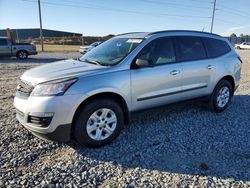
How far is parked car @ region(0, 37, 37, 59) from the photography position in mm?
18781

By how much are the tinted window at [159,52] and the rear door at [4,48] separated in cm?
1691

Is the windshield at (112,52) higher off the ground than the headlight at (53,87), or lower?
higher

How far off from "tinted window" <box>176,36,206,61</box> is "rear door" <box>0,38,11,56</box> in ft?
55.3

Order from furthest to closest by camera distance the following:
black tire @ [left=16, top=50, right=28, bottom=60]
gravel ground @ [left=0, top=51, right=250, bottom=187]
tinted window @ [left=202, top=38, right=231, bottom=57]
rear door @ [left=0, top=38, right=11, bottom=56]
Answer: black tire @ [left=16, top=50, right=28, bottom=60] < rear door @ [left=0, top=38, right=11, bottom=56] < tinted window @ [left=202, top=38, right=231, bottom=57] < gravel ground @ [left=0, top=51, right=250, bottom=187]

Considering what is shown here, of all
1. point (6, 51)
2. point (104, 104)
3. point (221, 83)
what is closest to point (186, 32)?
point (221, 83)

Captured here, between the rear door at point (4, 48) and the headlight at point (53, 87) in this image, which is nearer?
the headlight at point (53, 87)

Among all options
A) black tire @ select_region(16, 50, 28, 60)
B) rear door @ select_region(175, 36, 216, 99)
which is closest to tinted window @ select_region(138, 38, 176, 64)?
rear door @ select_region(175, 36, 216, 99)

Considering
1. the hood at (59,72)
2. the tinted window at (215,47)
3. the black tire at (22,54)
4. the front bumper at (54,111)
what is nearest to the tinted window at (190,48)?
the tinted window at (215,47)

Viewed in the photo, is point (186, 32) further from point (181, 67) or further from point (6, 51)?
point (6, 51)

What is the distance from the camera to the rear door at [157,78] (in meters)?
4.41

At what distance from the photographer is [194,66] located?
527 cm

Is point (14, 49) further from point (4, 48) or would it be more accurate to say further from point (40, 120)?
point (40, 120)

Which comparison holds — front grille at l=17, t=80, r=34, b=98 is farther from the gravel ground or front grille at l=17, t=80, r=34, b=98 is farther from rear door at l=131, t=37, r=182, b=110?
rear door at l=131, t=37, r=182, b=110

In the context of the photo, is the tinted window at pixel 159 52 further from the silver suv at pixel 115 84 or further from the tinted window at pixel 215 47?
the tinted window at pixel 215 47
